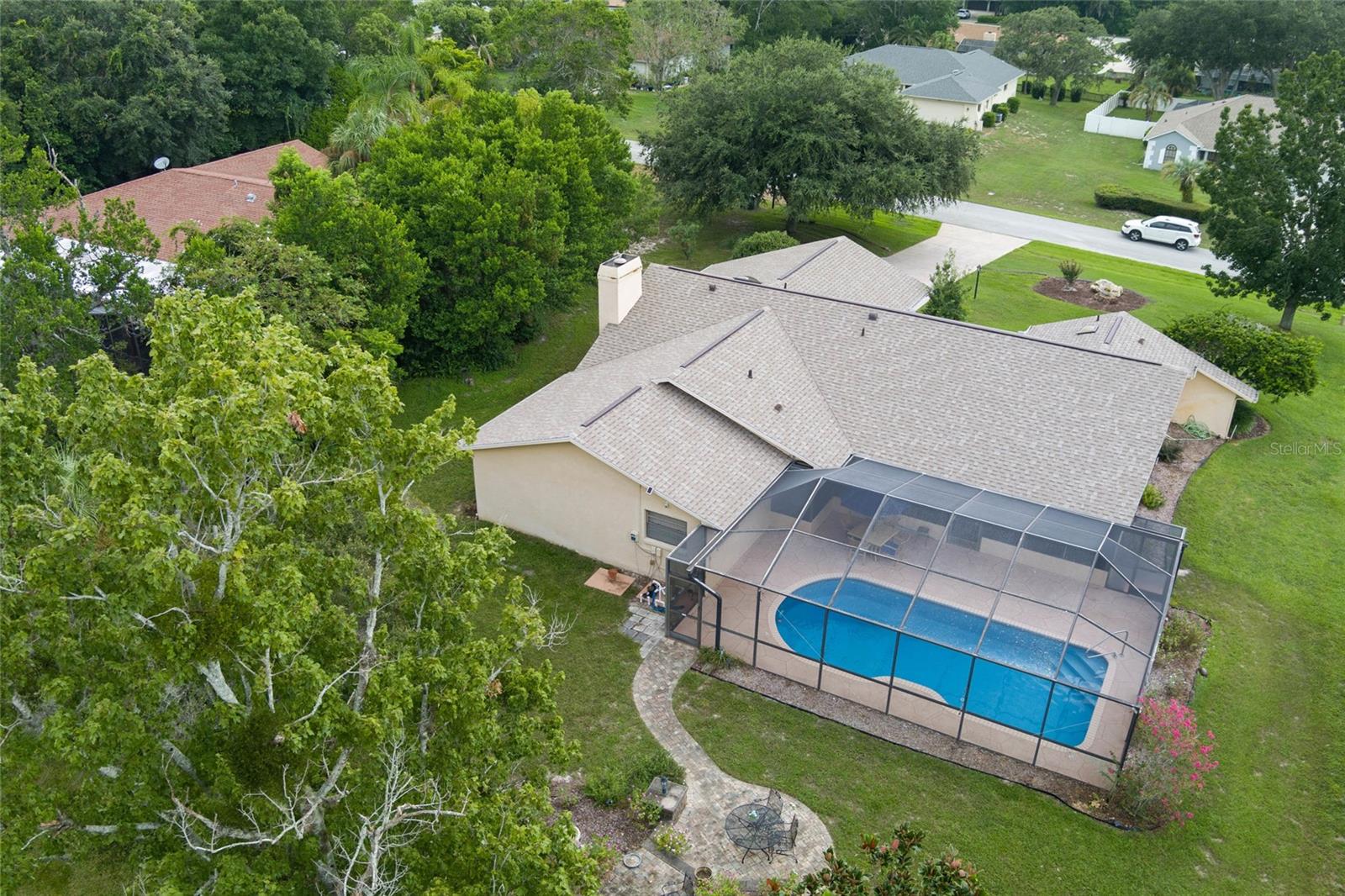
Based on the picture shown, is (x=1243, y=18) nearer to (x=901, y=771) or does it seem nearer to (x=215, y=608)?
(x=901, y=771)

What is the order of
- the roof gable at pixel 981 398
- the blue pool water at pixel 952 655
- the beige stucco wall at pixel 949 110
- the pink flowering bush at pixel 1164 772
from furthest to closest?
the beige stucco wall at pixel 949 110, the roof gable at pixel 981 398, the blue pool water at pixel 952 655, the pink flowering bush at pixel 1164 772

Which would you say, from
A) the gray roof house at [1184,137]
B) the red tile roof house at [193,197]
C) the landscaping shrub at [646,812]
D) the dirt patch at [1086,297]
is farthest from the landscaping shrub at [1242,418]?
the gray roof house at [1184,137]

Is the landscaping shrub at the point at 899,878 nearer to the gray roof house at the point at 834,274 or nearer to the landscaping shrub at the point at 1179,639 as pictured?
the landscaping shrub at the point at 1179,639

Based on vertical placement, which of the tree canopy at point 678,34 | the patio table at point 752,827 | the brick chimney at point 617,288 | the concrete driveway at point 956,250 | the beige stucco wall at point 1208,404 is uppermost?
the tree canopy at point 678,34

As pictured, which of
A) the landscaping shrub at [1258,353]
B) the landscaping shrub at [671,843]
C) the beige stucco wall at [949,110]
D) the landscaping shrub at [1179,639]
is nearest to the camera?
the landscaping shrub at [671,843]

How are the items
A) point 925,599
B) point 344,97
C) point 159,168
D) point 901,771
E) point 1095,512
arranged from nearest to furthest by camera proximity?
point 901,771
point 925,599
point 1095,512
point 159,168
point 344,97

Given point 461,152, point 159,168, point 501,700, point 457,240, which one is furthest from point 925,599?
point 159,168

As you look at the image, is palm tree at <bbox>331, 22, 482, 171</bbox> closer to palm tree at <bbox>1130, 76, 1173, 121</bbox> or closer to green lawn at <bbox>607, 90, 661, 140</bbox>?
green lawn at <bbox>607, 90, 661, 140</bbox>

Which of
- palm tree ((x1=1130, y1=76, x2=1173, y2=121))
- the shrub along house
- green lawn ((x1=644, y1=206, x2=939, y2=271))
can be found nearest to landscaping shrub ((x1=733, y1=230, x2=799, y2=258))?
green lawn ((x1=644, y1=206, x2=939, y2=271))
